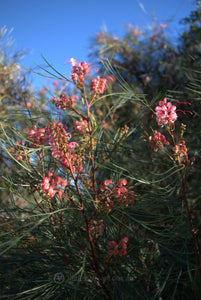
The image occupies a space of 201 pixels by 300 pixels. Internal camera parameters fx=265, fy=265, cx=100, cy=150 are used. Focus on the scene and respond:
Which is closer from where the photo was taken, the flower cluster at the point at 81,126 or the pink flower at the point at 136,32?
the flower cluster at the point at 81,126

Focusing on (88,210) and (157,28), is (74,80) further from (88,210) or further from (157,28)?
(157,28)

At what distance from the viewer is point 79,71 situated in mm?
597

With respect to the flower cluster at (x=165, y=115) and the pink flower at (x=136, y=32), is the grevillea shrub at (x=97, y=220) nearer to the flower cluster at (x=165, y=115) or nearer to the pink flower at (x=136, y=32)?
the flower cluster at (x=165, y=115)

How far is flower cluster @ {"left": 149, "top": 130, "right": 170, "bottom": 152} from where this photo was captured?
0.53 metres

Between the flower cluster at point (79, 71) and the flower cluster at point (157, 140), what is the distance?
20 cm

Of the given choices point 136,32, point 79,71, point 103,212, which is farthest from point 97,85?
point 136,32

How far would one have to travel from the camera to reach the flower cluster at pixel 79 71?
0.59 m

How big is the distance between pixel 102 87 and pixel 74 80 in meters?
0.08

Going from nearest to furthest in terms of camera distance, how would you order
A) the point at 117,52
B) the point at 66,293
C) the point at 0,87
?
the point at 66,293, the point at 0,87, the point at 117,52

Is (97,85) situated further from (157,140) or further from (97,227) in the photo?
(97,227)

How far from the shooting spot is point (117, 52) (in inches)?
87.6

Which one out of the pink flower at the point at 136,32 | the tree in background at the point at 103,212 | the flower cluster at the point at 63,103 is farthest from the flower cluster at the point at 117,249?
the pink flower at the point at 136,32

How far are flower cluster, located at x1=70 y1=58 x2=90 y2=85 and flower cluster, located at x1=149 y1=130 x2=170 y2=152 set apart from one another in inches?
7.9

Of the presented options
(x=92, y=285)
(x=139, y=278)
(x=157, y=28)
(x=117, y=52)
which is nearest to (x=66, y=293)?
(x=92, y=285)
